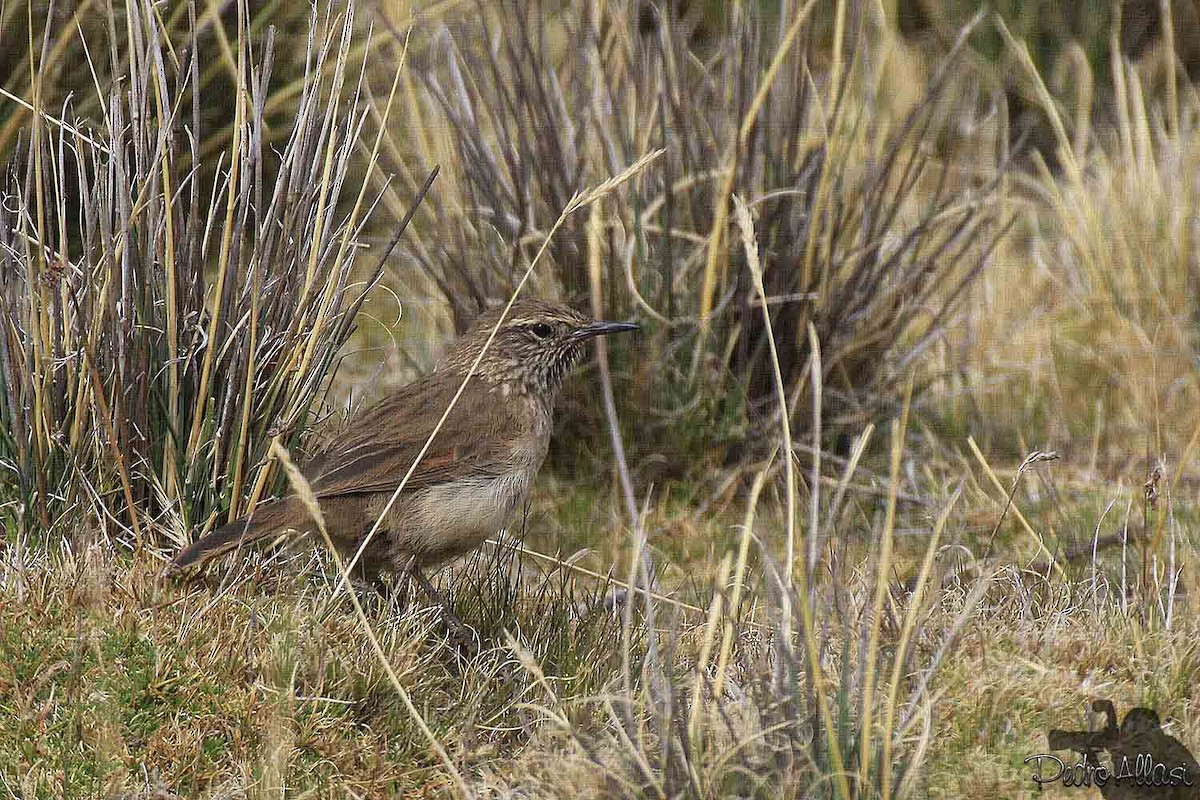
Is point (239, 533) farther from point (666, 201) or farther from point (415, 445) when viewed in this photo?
point (666, 201)

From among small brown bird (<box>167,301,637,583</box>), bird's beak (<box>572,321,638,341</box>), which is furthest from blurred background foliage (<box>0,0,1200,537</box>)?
small brown bird (<box>167,301,637,583</box>)

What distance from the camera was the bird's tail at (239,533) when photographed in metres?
3.54

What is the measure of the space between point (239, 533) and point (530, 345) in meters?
1.20

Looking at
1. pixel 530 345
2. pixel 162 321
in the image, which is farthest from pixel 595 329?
pixel 162 321

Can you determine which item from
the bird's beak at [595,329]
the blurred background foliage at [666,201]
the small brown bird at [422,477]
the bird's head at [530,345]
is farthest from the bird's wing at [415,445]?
the blurred background foliage at [666,201]

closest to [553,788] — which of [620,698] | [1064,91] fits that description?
[620,698]

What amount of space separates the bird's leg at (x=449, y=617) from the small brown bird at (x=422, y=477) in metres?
0.02

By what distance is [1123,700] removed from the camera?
3.27 meters

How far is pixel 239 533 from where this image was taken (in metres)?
3.62

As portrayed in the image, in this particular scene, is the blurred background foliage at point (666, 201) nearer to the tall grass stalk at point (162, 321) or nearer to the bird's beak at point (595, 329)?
the bird's beak at point (595, 329)

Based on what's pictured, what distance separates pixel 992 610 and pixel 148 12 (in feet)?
8.20

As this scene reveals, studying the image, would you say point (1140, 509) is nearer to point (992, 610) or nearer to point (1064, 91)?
point (992, 610)

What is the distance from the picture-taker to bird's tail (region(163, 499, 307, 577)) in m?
3.54

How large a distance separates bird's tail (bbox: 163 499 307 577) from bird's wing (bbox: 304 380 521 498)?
0.17 metres
